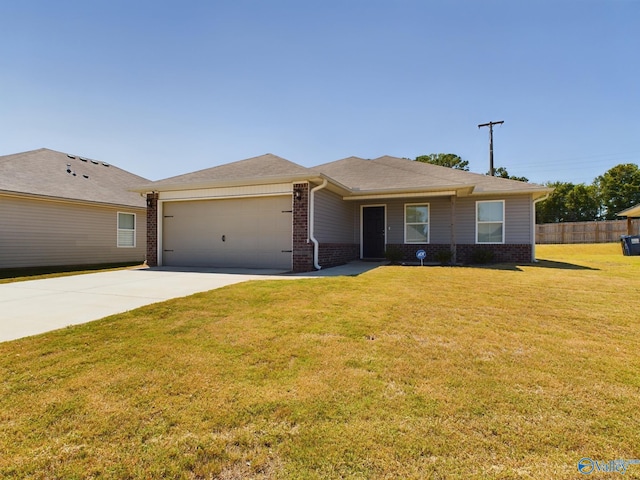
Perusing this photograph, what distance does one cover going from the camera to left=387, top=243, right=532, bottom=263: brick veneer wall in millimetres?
11523

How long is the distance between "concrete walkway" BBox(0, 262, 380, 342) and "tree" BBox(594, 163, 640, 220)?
135 ft

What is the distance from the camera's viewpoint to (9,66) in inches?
366

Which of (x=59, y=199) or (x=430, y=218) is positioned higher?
(x=59, y=199)

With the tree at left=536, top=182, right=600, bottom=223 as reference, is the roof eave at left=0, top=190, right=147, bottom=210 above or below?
below

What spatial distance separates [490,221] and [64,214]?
15310mm

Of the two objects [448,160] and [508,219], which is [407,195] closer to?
[508,219]

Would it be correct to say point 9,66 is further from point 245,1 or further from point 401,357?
point 401,357

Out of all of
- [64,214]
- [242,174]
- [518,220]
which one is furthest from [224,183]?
[518,220]

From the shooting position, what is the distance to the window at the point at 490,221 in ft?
38.7

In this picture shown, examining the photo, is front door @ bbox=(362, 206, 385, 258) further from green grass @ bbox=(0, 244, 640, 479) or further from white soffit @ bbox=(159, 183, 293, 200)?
green grass @ bbox=(0, 244, 640, 479)

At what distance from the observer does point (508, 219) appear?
11.7 metres

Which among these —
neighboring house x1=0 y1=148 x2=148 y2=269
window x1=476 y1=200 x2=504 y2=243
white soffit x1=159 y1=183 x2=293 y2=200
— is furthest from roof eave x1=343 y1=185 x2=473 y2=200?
neighboring house x1=0 y1=148 x2=148 y2=269

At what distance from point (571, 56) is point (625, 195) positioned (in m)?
32.5

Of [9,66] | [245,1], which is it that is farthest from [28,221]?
[245,1]
